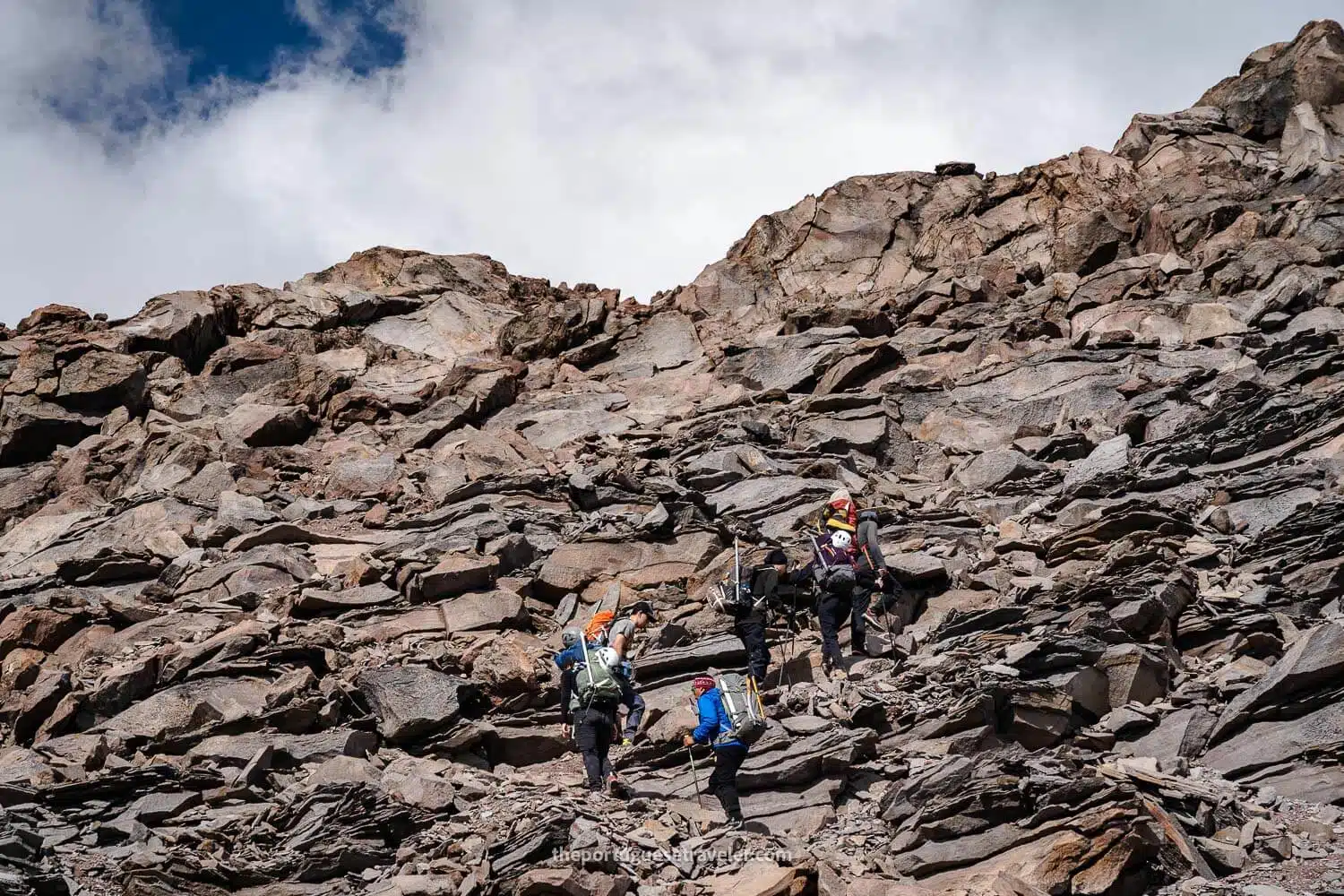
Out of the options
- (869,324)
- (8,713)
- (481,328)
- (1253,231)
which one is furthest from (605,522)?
(1253,231)

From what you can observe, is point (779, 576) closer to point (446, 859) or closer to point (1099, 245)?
point (446, 859)

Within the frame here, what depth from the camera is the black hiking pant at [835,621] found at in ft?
58.5

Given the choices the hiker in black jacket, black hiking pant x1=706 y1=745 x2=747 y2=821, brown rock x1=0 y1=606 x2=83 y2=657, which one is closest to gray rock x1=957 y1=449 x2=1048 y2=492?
the hiker in black jacket

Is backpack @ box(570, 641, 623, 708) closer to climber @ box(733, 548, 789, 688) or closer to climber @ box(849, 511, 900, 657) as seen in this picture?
climber @ box(733, 548, 789, 688)

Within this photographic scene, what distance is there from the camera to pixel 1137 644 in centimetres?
1619

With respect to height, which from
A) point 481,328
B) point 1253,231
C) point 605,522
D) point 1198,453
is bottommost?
point 1198,453

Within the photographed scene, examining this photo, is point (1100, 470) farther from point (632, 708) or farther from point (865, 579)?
point (632, 708)

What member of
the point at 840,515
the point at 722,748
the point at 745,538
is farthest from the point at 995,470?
the point at 722,748

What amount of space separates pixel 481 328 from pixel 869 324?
615 inches

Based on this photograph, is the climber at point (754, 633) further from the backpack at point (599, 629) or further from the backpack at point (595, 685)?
the backpack at point (595, 685)

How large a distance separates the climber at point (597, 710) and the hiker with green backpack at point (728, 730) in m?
1.35

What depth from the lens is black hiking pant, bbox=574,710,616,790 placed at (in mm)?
14695

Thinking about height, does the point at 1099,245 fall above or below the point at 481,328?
below

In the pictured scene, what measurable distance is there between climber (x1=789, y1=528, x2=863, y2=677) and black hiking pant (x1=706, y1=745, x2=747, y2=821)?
14.8 ft
